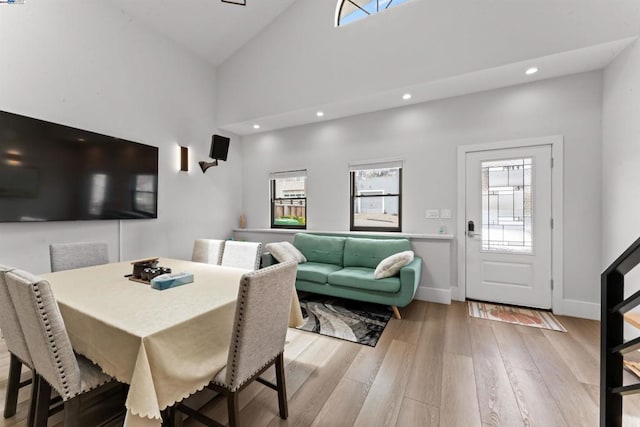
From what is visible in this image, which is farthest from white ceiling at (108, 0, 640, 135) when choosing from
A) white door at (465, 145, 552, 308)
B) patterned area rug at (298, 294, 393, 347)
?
patterned area rug at (298, 294, 393, 347)

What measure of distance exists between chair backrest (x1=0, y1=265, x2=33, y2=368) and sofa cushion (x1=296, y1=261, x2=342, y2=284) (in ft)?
8.21

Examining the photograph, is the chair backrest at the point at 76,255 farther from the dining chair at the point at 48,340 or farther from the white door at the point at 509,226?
the white door at the point at 509,226

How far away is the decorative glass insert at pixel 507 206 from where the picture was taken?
10.8ft

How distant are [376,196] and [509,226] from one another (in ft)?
5.74

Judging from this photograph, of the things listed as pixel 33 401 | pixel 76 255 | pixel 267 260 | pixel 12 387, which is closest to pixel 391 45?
pixel 267 260

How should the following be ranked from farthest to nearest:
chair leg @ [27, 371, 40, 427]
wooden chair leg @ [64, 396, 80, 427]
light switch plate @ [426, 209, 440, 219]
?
light switch plate @ [426, 209, 440, 219] → chair leg @ [27, 371, 40, 427] → wooden chair leg @ [64, 396, 80, 427]

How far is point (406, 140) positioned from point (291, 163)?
1.97 metres

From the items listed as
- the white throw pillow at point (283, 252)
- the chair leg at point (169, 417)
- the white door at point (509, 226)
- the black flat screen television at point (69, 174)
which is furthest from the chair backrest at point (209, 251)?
the white door at point (509, 226)

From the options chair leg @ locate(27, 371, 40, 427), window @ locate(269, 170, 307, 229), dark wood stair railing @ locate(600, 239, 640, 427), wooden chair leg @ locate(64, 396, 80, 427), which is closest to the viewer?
dark wood stair railing @ locate(600, 239, 640, 427)

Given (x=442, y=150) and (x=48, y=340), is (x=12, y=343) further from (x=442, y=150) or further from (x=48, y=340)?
(x=442, y=150)

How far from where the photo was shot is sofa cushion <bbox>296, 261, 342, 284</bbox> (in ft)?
11.2

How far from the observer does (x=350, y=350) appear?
238 cm

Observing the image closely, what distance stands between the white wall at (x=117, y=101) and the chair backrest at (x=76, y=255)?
61 centimetres

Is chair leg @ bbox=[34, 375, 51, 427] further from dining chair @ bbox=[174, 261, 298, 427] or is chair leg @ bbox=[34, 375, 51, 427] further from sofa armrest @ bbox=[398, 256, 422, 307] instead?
sofa armrest @ bbox=[398, 256, 422, 307]
